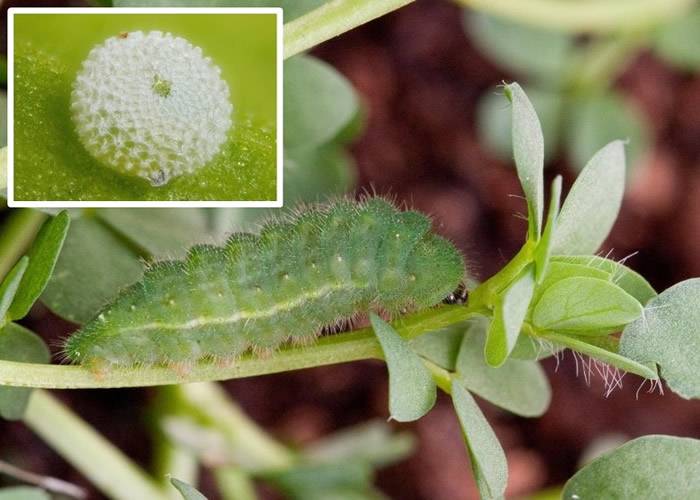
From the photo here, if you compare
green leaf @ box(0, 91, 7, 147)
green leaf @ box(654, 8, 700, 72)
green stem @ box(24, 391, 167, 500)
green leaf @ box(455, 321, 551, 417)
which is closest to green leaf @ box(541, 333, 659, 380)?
green leaf @ box(455, 321, 551, 417)

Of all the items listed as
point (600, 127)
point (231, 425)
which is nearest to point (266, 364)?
point (231, 425)

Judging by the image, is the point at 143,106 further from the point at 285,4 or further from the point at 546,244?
the point at 546,244

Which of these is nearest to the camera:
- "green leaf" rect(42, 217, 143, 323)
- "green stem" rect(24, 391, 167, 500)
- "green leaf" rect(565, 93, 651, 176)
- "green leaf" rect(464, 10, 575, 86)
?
"green leaf" rect(42, 217, 143, 323)

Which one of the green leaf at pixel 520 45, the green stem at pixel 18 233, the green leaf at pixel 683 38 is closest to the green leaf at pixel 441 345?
the green stem at pixel 18 233

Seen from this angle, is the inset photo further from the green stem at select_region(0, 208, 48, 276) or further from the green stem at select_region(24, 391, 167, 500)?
the green stem at select_region(24, 391, 167, 500)

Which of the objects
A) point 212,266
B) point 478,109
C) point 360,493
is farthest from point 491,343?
point 478,109

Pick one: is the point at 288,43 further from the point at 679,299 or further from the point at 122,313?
the point at 679,299
